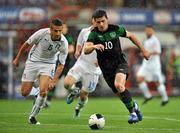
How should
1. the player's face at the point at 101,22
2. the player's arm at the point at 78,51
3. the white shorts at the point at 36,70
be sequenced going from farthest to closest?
the player's arm at the point at 78,51
the white shorts at the point at 36,70
the player's face at the point at 101,22

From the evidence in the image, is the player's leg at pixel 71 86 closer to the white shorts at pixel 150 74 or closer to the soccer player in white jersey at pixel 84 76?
the soccer player in white jersey at pixel 84 76

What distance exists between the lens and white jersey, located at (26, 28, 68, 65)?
52.1 ft

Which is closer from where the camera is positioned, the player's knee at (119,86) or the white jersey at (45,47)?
the player's knee at (119,86)

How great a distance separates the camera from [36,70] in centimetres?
1645

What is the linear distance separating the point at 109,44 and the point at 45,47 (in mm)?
1749

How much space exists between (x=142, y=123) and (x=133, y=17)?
19.8 metres

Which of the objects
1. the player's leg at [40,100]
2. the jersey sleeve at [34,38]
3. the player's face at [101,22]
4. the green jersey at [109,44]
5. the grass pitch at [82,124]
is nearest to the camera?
the grass pitch at [82,124]

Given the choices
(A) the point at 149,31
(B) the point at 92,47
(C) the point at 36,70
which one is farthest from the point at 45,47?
(A) the point at 149,31

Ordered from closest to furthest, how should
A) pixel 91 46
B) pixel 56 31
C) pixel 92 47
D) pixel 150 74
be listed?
pixel 92 47 → pixel 91 46 → pixel 56 31 → pixel 150 74

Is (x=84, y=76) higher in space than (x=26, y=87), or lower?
lower

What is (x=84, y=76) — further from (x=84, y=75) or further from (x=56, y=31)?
(x=56, y=31)

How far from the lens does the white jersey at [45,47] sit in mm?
15888

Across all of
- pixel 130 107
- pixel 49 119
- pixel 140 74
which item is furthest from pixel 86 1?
pixel 130 107

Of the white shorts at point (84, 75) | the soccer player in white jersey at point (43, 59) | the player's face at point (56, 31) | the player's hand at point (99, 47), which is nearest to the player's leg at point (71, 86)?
the white shorts at point (84, 75)
